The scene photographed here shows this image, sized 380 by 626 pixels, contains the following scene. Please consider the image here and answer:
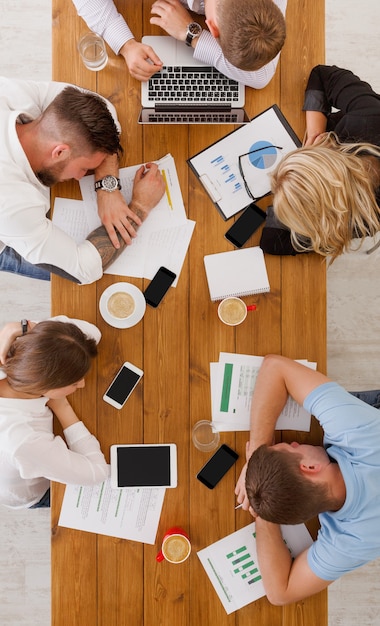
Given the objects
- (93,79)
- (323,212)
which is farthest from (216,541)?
(93,79)

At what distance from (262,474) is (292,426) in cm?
31

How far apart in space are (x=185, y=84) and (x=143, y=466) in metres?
1.40

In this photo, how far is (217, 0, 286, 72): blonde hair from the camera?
1.62m

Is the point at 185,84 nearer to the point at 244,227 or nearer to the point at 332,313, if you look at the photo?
the point at 244,227

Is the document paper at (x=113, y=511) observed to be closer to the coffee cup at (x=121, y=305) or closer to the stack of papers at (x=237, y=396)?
the stack of papers at (x=237, y=396)

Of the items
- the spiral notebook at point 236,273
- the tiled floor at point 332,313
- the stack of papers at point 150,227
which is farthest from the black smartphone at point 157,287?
the tiled floor at point 332,313

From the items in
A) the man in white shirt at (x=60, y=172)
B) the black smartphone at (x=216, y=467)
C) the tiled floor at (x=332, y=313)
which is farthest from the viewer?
the tiled floor at (x=332, y=313)

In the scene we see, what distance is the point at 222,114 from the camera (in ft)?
6.57

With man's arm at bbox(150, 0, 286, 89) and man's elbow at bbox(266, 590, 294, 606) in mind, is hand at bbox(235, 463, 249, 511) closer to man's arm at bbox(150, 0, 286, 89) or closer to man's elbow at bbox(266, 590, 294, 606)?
man's elbow at bbox(266, 590, 294, 606)

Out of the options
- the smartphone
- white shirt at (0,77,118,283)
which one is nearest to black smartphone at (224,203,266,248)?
white shirt at (0,77,118,283)

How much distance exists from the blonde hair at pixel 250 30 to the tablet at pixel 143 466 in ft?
4.40

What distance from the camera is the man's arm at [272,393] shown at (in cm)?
191

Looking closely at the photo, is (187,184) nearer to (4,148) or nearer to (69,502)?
(4,148)

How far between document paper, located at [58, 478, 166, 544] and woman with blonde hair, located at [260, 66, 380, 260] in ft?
3.37
